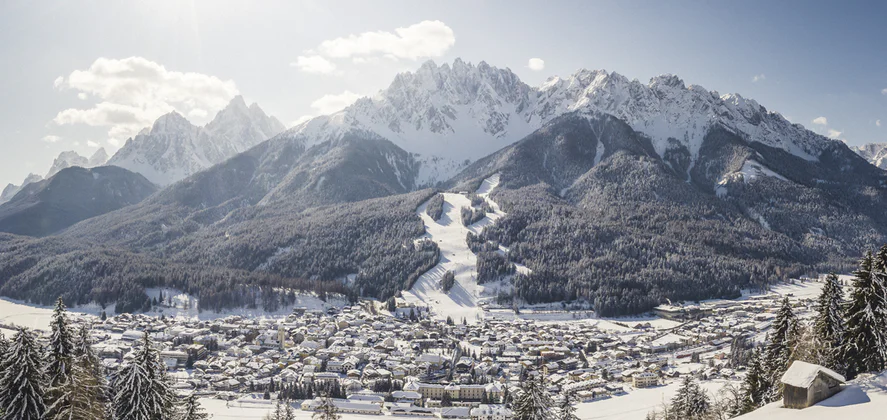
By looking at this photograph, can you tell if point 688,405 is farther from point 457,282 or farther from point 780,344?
point 457,282

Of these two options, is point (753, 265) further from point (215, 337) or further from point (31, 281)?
point (31, 281)

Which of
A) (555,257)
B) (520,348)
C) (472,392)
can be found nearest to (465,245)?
(555,257)

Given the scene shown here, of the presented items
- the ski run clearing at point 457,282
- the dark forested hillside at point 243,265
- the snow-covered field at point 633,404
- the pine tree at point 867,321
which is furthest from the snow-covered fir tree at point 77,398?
the dark forested hillside at point 243,265

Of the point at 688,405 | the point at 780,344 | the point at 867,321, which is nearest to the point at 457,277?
the point at 688,405

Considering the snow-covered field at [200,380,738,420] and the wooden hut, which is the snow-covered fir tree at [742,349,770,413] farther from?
the snow-covered field at [200,380,738,420]

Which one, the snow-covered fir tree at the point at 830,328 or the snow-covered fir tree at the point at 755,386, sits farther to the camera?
the snow-covered fir tree at the point at 755,386

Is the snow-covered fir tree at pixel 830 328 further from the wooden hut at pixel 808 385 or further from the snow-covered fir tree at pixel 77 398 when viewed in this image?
the snow-covered fir tree at pixel 77 398
